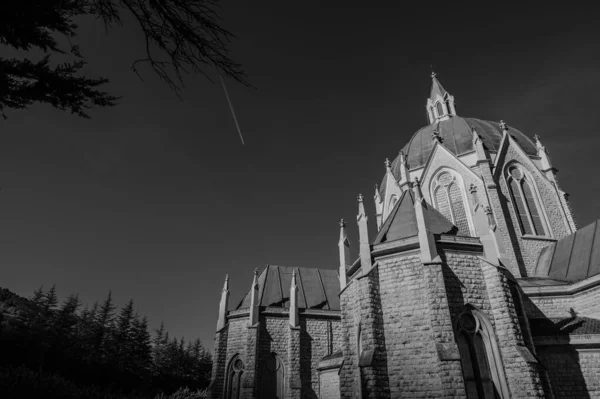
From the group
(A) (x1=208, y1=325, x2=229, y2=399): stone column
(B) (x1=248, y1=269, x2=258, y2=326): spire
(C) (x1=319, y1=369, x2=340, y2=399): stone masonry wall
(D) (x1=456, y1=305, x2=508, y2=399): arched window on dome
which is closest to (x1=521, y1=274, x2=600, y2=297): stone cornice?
(D) (x1=456, y1=305, x2=508, y2=399): arched window on dome

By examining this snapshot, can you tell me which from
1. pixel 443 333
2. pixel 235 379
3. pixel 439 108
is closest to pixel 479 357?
pixel 443 333

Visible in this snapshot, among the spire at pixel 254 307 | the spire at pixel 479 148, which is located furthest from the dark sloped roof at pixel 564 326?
the spire at pixel 254 307

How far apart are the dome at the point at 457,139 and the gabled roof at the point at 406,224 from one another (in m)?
9.09

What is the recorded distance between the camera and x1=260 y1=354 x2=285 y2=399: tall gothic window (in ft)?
57.7

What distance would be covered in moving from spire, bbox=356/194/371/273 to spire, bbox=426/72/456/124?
20.7 meters

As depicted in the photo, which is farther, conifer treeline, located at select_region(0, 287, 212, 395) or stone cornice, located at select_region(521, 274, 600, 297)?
conifer treeline, located at select_region(0, 287, 212, 395)

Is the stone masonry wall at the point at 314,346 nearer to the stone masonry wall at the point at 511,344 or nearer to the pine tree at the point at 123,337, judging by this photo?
the stone masonry wall at the point at 511,344

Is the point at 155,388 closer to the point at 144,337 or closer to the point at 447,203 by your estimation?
the point at 144,337

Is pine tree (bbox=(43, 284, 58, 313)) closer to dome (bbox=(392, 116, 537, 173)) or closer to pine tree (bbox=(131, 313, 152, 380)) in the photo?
pine tree (bbox=(131, 313, 152, 380))

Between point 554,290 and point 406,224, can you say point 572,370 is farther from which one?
point 406,224

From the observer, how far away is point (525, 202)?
67.2 ft

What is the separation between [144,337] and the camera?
41.9m

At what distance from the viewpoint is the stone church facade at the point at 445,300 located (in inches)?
421

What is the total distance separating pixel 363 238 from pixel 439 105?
76.9 feet
